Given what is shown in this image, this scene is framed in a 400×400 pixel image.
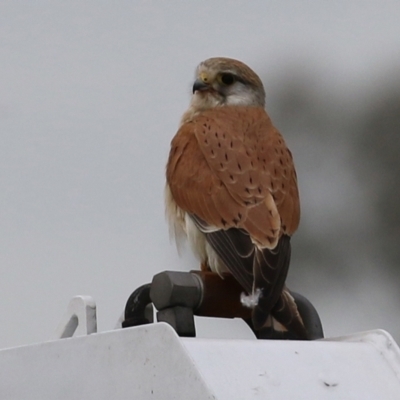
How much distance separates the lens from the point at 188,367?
217cm

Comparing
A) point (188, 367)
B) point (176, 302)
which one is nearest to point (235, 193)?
point (176, 302)

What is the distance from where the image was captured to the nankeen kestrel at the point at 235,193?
342cm

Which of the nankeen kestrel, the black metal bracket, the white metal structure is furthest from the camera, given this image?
the nankeen kestrel

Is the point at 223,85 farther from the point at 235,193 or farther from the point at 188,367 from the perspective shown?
the point at 188,367

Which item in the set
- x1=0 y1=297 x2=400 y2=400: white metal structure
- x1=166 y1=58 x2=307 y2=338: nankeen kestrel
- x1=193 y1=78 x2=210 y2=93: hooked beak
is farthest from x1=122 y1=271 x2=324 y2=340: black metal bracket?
x1=193 y1=78 x2=210 y2=93: hooked beak

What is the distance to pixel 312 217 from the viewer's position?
889cm

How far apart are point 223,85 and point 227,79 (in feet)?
0.13

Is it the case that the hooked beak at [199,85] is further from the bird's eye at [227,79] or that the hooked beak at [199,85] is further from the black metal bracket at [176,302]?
the black metal bracket at [176,302]

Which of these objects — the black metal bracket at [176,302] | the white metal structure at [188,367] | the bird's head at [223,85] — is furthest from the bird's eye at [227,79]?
the white metal structure at [188,367]

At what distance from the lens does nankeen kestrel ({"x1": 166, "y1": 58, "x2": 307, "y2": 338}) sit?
3.42m

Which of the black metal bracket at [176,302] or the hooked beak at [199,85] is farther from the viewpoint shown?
the hooked beak at [199,85]

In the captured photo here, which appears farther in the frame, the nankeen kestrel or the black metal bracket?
the nankeen kestrel

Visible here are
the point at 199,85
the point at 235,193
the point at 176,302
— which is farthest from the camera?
the point at 199,85

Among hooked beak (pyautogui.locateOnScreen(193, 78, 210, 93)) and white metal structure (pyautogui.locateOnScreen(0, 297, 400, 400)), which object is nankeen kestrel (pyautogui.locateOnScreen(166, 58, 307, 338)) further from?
white metal structure (pyautogui.locateOnScreen(0, 297, 400, 400))
